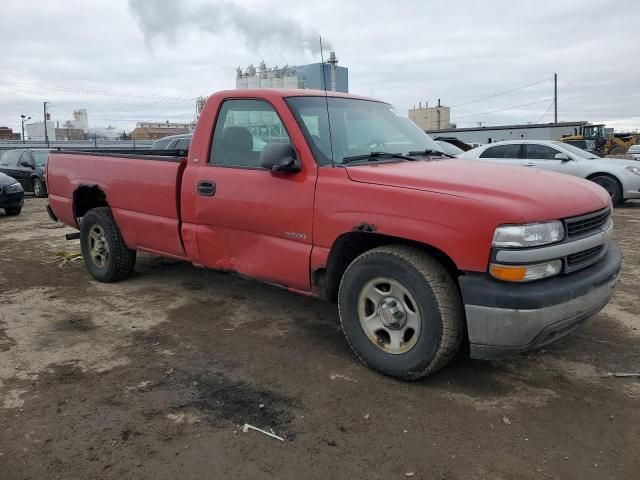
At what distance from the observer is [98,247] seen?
6.00m

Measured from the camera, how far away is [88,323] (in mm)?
4723

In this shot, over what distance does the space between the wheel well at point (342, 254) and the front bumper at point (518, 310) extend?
22.2 inches

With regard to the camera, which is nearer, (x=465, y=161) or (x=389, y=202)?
(x=389, y=202)

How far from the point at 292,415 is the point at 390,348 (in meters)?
0.80

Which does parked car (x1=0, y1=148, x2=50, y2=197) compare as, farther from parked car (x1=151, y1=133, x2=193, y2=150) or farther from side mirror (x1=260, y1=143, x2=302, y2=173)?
side mirror (x1=260, y1=143, x2=302, y2=173)

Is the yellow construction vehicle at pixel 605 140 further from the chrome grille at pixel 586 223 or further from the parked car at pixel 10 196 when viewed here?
the chrome grille at pixel 586 223

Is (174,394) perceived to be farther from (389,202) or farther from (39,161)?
(39,161)

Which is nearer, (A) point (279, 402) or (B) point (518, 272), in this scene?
(B) point (518, 272)

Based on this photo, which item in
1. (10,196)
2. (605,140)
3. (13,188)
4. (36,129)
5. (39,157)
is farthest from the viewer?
(36,129)

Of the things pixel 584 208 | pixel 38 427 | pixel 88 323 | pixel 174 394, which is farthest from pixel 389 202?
pixel 88 323

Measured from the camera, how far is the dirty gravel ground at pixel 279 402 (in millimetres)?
2693

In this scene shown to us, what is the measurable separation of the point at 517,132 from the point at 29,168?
3961 cm

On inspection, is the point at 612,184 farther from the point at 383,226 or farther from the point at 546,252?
the point at 383,226

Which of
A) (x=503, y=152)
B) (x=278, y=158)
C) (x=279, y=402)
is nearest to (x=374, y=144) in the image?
(x=278, y=158)
